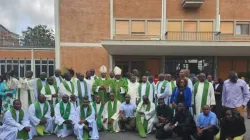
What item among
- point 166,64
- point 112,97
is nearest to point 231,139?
point 112,97

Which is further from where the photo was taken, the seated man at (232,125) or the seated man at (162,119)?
the seated man at (162,119)

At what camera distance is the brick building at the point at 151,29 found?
79.6 feet

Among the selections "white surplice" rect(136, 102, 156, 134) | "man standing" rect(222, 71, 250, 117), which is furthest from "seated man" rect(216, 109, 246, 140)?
"white surplice" rect(136, 102, 156, 134)

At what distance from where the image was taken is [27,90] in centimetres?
1103

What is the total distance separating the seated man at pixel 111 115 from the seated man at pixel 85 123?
911 mm

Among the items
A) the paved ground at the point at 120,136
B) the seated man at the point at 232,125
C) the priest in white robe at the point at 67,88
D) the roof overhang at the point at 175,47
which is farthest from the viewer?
the roof overhang at the point at 175,47

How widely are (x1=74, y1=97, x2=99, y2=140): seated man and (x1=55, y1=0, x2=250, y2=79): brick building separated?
45.1ft

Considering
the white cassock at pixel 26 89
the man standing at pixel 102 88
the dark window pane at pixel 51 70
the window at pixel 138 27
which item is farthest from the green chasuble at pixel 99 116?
the dark window pane at pixel 51 70

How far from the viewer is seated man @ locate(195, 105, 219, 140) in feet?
27.8

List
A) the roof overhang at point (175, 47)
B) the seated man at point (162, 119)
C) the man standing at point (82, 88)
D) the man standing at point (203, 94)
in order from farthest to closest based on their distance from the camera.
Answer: the roof overhang at point (175, 47) < the man standing at point (82, 88) < the man standing at point (203, 94) < the seated man at point (162, 119)

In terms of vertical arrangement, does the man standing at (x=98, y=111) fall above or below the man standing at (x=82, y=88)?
below

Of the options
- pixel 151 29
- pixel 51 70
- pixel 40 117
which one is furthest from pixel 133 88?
pixel 51 70

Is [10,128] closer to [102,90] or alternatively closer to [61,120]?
[61,120]

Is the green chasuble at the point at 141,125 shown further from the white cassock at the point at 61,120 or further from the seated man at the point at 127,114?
the white cassock at the point at 61,120
